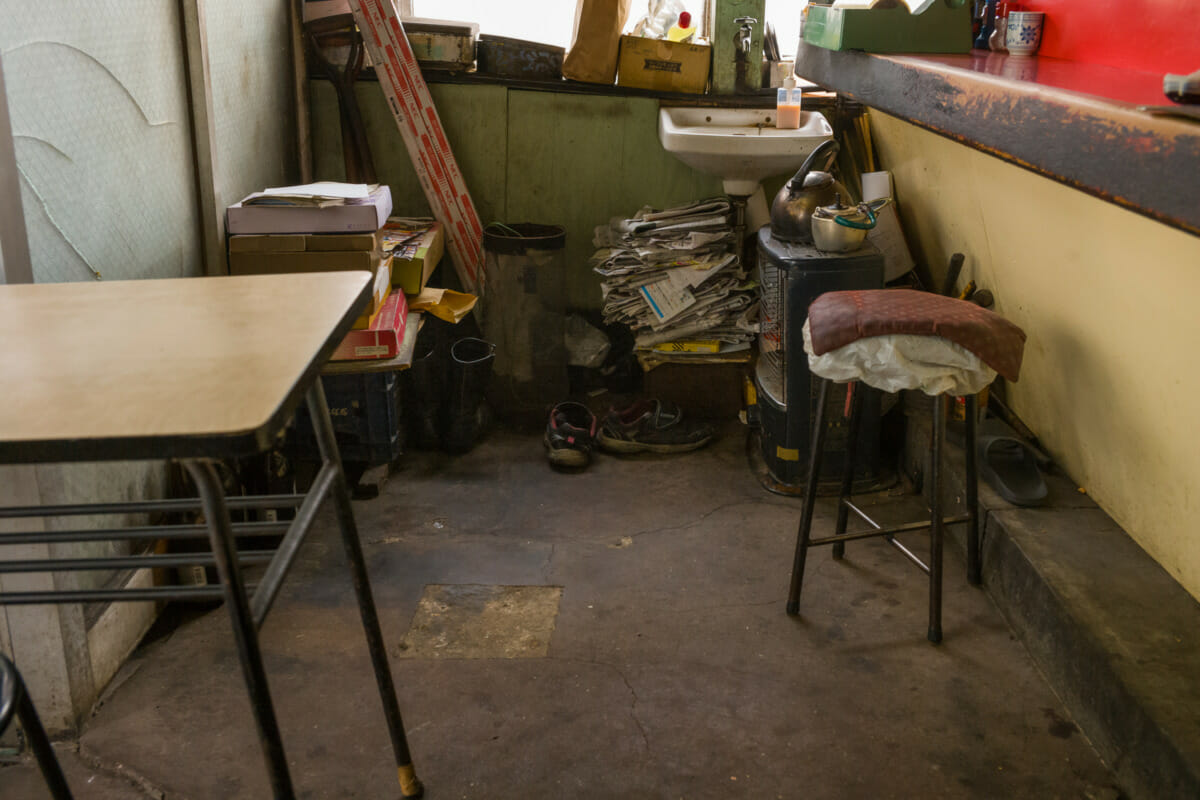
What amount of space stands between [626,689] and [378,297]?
1495 millimetres

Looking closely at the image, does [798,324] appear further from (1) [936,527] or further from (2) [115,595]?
(2) [115,595]

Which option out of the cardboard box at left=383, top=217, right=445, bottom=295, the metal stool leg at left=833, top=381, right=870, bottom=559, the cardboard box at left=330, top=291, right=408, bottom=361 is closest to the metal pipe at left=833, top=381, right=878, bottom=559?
the metal stool leg at left=833, top=381, right=870, bottom=559

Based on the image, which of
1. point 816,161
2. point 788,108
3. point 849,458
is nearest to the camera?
point 849,458

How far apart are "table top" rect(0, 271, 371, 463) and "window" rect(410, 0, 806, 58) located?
2797 millimetres

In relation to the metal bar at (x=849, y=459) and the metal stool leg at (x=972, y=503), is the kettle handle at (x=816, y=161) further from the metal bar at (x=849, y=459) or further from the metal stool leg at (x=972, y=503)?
the metal stool leg at (x=972, y=503)

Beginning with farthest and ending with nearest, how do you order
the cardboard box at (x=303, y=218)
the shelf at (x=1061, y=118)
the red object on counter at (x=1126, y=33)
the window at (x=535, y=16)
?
the window at (x=535, y=16) < the cardboard box at (x=303, y=218) < the red object on counter at (x=1126, y=33) < the shelf at (x=1061, y=118)

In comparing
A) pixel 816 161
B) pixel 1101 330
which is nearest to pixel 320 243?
pixel 816 161

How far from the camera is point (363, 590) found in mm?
1648

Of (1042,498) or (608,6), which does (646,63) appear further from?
(1042,498)

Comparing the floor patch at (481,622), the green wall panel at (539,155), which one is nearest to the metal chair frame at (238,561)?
the floor patch at (481,622)

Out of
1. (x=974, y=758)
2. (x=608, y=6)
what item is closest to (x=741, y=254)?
(x=608, y=6)

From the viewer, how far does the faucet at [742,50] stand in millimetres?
3682

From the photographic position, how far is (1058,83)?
6.02 ft

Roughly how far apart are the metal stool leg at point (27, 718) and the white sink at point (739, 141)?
265 centimetres
